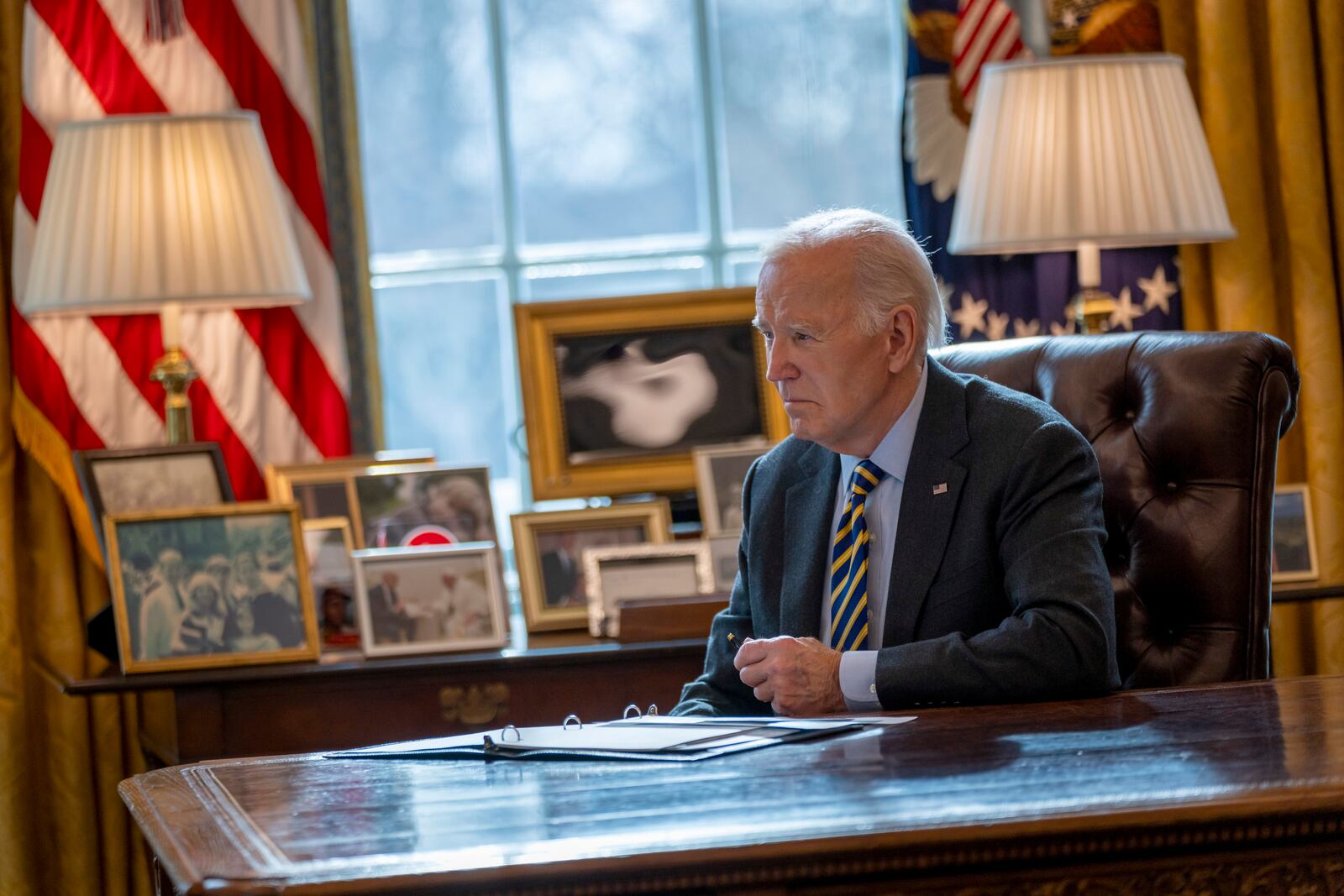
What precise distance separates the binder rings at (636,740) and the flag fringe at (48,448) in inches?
65.3

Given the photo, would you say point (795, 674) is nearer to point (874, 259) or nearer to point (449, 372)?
point (874, 259)

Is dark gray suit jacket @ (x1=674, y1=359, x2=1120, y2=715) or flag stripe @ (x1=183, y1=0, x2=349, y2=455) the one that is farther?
flag stripe @ (x1=183, y1=0, x2=349, y2=455)

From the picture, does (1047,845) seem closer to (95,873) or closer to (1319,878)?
(1319,878)

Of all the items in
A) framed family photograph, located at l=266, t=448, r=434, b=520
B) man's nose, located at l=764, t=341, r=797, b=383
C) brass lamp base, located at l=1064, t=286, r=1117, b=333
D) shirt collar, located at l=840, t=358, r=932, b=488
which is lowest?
framed family photograph, located at l=266, t=448, r=434, b=520

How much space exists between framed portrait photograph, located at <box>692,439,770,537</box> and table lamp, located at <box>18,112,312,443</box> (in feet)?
2.75

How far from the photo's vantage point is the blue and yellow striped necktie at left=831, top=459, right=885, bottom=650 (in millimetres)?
2115

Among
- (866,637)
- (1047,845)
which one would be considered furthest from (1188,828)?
(866,637)

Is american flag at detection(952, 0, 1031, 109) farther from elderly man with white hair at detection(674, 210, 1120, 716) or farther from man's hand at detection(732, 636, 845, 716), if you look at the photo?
man's hand at detection(732, 636, 845, 716)

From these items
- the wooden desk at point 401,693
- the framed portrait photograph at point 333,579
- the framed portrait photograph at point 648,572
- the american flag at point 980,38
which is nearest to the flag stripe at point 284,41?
the framed portrait photograph at point 333,579

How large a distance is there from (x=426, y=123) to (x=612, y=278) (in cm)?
54

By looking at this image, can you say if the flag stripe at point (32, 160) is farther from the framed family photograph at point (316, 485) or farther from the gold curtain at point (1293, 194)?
the gold curtain at point (1293, 194)

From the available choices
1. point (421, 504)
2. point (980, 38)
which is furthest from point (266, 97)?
point (980, 38)

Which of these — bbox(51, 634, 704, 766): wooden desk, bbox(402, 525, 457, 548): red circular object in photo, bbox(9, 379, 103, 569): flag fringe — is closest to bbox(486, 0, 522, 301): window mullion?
bbox(402, 525, 457, 548): red circular object in photo

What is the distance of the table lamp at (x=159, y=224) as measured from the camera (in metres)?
2.96
